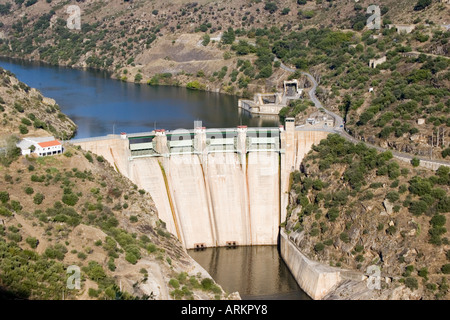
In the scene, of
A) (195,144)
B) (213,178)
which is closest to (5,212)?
(195,144)

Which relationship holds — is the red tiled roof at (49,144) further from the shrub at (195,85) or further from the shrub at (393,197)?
the shrub at (195,85)

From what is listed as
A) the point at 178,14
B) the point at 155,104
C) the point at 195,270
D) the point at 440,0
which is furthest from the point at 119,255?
the point at 178,14

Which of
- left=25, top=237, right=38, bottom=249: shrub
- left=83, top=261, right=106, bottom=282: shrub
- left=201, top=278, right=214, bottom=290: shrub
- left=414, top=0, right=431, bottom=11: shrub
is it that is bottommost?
left=201, top=278, right=214, bottom=290: shrub

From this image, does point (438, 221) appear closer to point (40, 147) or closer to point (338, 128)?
point (338, 128)

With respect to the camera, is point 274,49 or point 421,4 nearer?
point 421,4

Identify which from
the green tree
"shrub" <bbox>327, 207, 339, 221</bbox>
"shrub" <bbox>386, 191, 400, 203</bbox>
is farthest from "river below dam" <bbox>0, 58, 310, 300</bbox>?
the green tree

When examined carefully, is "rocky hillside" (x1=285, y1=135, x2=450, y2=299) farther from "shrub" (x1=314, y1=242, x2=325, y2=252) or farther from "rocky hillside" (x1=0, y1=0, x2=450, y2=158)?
"rocky hillside" (x1=0, y1=0, x2=450, y2=158)
